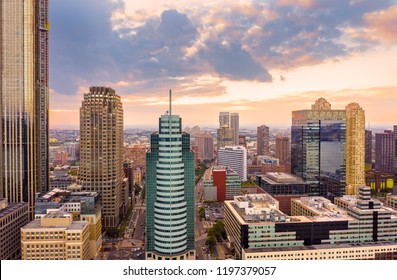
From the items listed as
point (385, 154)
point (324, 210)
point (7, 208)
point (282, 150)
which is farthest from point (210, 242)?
point (385, 154)

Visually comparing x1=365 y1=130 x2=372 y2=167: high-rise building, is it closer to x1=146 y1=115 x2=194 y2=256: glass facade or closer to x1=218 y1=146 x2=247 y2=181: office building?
x1=218 y1=146 x2=247 y2=181: office building

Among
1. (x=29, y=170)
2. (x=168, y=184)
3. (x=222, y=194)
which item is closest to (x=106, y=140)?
(x=29, y=170)

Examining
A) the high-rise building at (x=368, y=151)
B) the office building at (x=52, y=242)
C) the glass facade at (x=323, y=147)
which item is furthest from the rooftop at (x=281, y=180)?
the office building at (x=52, y=242)

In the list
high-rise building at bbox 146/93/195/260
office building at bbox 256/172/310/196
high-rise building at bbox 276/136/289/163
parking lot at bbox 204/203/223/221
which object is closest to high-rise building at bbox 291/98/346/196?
office building at bbox 256/172/310/196

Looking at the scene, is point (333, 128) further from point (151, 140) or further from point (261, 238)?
point (151, 140)

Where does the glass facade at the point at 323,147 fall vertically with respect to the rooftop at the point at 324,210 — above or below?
above

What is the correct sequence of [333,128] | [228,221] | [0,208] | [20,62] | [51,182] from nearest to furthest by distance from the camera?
1. [0,208]
2. [228,221]
3. [20,62]
4. [51,182]
5. [333,128]

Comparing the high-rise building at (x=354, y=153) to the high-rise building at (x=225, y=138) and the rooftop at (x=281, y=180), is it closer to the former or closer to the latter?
the rooftop at (x=281, y=180)
